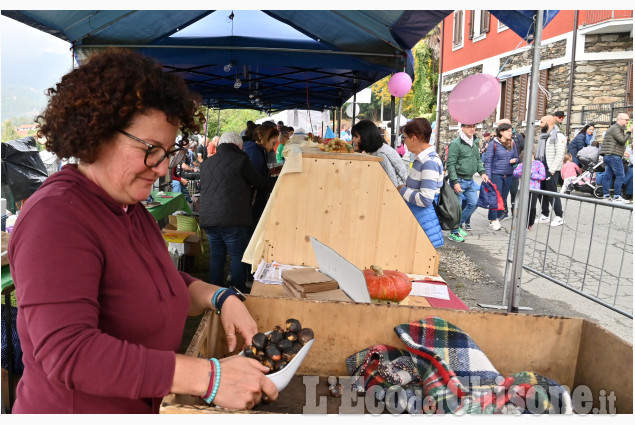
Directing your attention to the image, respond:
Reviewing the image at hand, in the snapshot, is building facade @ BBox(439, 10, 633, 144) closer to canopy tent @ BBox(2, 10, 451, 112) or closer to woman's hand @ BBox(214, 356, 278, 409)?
canopy tent @ BBox(2, 10, 451, 112)

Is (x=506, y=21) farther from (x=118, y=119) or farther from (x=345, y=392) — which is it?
(x=118, y=119)

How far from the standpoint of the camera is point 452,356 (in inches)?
61.7

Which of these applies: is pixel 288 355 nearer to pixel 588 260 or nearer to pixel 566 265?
pixel 588 260

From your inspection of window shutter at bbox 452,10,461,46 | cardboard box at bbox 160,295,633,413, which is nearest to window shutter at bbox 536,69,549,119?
window shutter at bbox 452,10,461,46

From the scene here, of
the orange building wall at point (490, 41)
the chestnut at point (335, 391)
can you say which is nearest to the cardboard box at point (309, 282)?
the chestnut at point (335, 391)

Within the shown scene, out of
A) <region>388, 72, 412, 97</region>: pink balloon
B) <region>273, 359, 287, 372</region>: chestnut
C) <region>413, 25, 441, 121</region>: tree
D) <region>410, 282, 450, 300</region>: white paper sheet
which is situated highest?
<region>413, 25, 441, 121</region>: tree

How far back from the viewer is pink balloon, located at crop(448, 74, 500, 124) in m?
4.36

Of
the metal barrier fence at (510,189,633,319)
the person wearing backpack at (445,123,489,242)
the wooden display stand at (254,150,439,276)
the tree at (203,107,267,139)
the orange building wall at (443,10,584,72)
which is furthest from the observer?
the tree at (203,107,267,139)

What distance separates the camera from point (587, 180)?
1191 centimetres

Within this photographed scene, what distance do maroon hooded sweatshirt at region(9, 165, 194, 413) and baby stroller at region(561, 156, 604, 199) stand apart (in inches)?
490

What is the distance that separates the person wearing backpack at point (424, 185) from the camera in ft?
13.3

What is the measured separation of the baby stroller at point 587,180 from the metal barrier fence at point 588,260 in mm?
3578

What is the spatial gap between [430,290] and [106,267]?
2.00 meters
